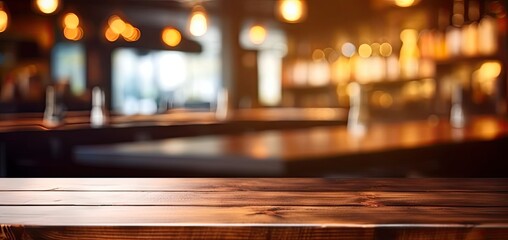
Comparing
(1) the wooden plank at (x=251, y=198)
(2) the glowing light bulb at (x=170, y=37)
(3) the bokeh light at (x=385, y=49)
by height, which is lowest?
(1) the wooden plank at (x=251, y=198)

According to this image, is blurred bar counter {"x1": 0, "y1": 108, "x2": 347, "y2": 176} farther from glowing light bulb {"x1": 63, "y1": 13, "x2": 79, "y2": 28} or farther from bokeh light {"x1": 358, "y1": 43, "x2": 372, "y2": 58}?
glowing light bulb {"x1": 63, "y1": 13, "x2": 79, "y2": 28}

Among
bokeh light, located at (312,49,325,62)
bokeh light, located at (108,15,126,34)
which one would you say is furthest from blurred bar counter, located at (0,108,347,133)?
bokeh light, located at (108,15,126,34)

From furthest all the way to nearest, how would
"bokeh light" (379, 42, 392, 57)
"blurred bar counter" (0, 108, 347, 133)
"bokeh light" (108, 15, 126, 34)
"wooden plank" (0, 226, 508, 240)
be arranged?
"bokeh light" (108, 15, 126, 34) < "bokeh light" (379, 42, 392, 57) < "blurred bar counter" (0, 108, 347, 133) < "wooden plank" (0, 226, 508, 240)

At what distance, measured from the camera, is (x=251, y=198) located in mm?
1130

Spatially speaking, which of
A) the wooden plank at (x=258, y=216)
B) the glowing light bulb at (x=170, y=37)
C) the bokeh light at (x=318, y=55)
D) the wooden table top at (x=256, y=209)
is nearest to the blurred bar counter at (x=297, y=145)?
the wooden table top at (x=256, y=209)

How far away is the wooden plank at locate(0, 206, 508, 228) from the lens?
888 mm

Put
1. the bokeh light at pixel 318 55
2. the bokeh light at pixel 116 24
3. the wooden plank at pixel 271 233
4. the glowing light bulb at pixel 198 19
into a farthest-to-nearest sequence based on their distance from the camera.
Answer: the bokeh light at pixel 318 55 → the bokeh light at pixel 116 24 → the glowing light bulb at pixel 198 19 → the wooden plank at pixel 271 233

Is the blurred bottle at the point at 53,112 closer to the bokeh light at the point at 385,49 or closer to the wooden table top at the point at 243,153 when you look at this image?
the wooden table top at the point at 243,153

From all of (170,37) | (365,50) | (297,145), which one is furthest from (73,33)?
(297,145)

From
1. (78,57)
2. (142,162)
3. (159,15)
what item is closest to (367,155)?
(142,162)

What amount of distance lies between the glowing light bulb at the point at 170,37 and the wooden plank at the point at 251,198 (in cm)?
1061

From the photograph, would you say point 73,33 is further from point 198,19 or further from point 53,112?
point 53,112

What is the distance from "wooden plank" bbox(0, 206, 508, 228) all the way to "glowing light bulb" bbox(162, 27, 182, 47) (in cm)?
1082

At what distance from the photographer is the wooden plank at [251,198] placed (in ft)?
3.52
